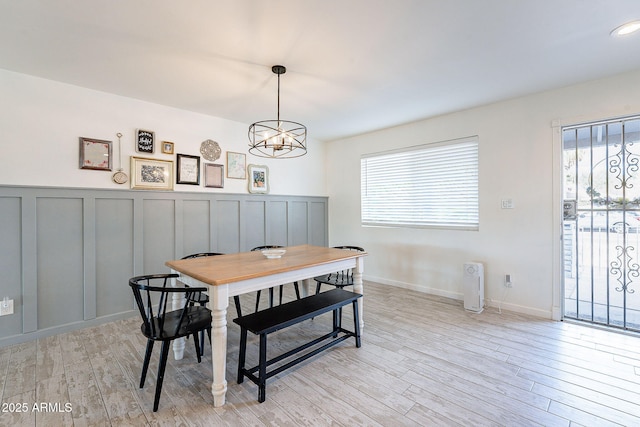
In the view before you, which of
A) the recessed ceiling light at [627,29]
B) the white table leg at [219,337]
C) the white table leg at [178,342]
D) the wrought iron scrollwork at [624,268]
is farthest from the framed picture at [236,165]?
the wrought iron scrollwork at [624,268]

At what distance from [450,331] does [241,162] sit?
3451 mm

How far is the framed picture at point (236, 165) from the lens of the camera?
413cm

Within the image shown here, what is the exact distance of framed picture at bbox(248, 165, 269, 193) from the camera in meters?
4.36

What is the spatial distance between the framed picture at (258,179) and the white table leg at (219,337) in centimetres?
274

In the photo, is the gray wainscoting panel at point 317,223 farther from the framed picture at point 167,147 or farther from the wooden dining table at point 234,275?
the framed picture at point 167,147

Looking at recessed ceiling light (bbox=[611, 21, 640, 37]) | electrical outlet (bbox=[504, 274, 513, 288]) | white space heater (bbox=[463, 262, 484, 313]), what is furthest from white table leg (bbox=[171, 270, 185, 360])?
recessed ceiling light (bbox=[611, 21, 640, 37])

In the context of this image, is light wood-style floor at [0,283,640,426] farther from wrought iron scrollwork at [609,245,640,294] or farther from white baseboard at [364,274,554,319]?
wrought iron scrollwork at [609,245,640,294]

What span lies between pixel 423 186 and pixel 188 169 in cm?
331

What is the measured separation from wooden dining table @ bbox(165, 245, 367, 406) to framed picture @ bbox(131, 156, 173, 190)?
5.00 ft

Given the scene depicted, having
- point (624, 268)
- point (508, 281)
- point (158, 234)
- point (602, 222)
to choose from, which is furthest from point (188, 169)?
point (624, 268)

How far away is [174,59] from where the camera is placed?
2.46m

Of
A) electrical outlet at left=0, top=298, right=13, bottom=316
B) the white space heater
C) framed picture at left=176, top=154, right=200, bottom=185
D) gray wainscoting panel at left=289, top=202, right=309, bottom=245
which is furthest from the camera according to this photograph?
gray wainscoting panel at left=289, top=202, right=309, bottom=245

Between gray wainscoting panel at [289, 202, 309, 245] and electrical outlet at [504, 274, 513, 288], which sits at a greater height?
gray wainscoting panel at [289, 202, 309, 245]

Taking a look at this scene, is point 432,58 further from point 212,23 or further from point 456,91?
point 212,23
